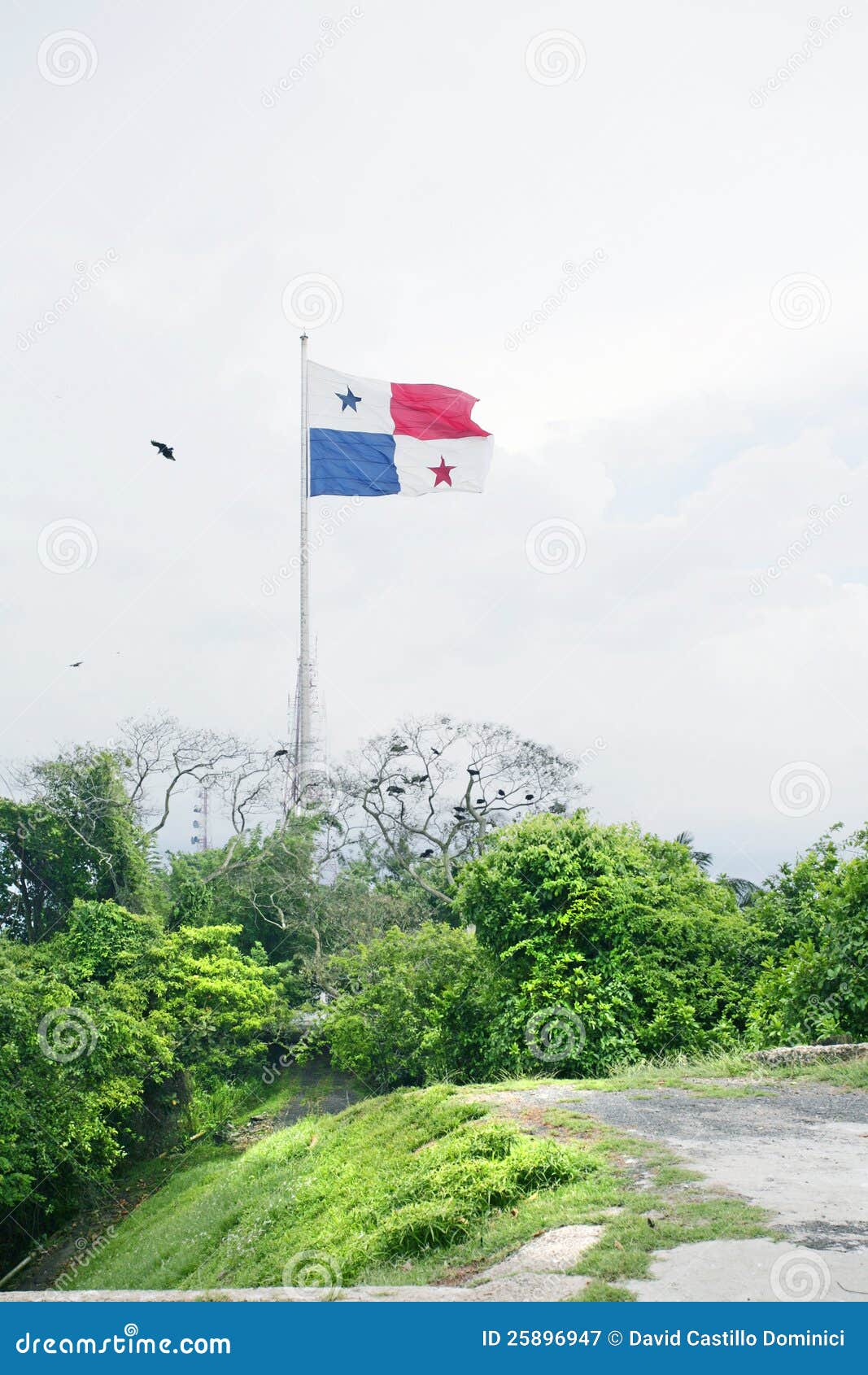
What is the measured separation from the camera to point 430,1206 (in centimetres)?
712

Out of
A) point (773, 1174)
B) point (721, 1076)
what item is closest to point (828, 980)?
point (721, 1076)

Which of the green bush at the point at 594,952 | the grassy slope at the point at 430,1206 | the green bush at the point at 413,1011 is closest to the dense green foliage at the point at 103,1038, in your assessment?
the grassy slope at the point at 430,1206

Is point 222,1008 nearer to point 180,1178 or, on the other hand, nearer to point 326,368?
point 180,1178

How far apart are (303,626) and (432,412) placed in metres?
11.6

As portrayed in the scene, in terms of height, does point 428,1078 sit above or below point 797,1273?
below

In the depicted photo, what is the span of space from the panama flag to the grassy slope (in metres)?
12.9

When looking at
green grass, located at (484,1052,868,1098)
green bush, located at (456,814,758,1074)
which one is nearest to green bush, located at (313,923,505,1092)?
green bush, located at (456,814,758,1074)

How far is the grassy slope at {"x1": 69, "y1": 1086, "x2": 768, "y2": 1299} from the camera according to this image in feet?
19.2

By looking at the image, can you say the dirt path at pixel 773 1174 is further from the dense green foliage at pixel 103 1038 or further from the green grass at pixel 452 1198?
the dense green foliage at pixel 103 1038

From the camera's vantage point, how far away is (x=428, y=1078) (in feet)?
55.5

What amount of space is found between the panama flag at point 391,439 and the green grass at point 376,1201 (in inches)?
512

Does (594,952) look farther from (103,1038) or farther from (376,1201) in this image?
(103,1038)

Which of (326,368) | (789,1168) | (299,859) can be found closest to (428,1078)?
(789,1168)

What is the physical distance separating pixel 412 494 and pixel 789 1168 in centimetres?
1731
